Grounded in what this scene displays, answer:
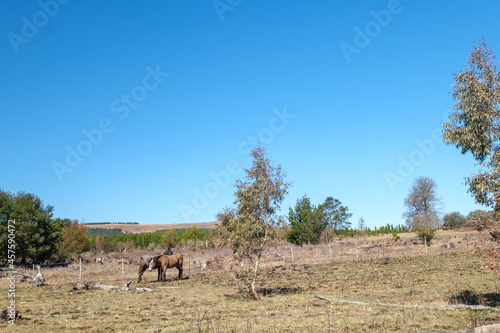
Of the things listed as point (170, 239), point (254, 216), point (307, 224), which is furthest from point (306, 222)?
point (254, 216)

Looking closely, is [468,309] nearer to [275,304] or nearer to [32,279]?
[275,304]

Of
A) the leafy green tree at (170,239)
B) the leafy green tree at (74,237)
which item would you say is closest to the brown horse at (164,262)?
the leafy green tree at (74,237)

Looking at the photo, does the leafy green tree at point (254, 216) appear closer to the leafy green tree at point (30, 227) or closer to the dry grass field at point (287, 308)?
the dry grass field at point (287, 308)

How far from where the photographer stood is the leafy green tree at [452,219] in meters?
81.2

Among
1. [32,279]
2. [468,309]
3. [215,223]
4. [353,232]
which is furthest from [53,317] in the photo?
[353,232]

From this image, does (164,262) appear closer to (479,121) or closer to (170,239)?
(479,121)

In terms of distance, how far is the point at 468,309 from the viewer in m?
11.7

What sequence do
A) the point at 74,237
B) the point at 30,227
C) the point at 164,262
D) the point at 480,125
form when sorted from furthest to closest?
the point at 74,237 < the point at 30,227 < the point at 164,262 < the point at 480,125

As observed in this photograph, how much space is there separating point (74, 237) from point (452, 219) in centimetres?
7353

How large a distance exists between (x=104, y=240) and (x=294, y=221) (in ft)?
123

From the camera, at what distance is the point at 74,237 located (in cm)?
5659

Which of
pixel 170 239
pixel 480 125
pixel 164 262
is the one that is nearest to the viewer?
pixel 480 125

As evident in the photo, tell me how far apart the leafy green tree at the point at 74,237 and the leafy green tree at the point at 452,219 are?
6924 centimetres

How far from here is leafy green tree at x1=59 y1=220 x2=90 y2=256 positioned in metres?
55.5
